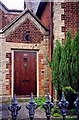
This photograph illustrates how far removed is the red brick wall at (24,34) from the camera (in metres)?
6.75

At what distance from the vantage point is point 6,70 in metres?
6.57

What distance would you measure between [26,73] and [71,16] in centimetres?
370

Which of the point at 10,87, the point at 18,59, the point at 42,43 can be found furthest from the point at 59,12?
the point at 10,87

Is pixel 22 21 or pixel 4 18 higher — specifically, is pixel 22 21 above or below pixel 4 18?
below

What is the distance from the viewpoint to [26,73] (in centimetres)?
708

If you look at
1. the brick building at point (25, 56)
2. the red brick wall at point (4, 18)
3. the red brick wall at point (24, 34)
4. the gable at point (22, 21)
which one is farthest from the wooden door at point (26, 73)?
the red brick wall at point (4, 18)

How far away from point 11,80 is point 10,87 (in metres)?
0.36

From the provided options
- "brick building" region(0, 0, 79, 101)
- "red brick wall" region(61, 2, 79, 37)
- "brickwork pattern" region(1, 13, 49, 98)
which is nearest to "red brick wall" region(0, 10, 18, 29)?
"brick building" region(0, 0, 79, 101)

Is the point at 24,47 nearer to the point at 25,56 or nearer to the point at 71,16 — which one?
the point at 25,56

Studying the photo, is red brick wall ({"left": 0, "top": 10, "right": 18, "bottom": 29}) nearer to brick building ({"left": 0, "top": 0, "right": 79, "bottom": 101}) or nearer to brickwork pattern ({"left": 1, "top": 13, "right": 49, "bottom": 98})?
brick building ({"left": 0, "top": 0, "right": 79, "bottom": 101})

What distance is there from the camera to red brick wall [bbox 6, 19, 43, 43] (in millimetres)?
6755

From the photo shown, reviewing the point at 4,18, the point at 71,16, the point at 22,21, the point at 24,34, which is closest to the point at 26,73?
the point at 24,34

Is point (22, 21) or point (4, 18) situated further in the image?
point (4, 18)

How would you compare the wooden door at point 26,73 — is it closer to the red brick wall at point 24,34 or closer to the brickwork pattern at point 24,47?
the brickwork pattern at point 24,47
